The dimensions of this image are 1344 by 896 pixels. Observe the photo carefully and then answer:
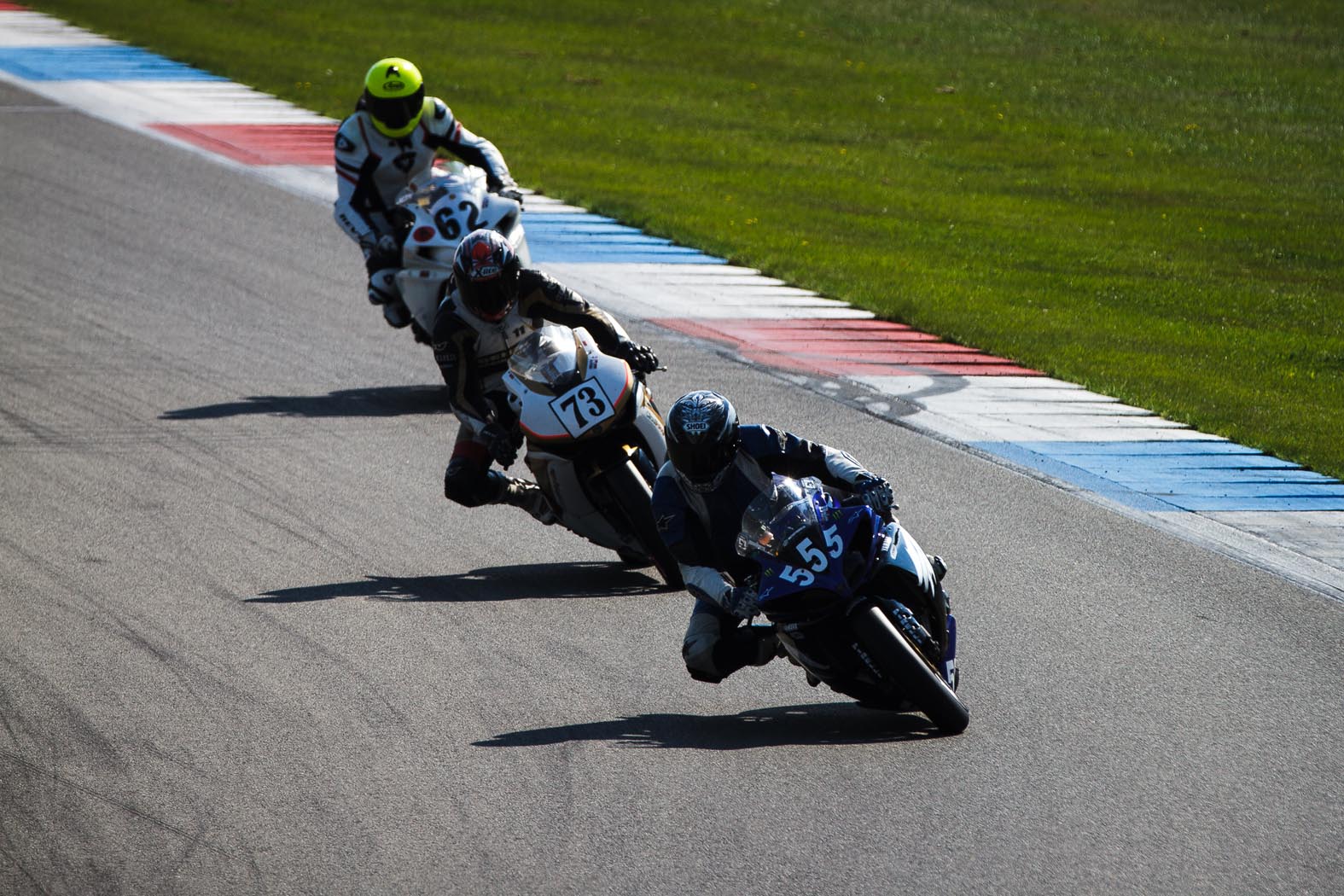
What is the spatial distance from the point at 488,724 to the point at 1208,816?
287cm

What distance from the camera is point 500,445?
30.8 ft

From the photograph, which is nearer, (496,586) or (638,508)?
(638,508)

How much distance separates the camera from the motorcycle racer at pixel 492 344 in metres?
9.66

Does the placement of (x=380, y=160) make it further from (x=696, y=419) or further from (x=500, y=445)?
(x=696, y=419)

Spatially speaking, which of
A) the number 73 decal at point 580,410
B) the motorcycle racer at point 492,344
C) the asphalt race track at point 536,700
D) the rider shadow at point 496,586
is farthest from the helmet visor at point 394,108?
the number 73 decal at point 580,410

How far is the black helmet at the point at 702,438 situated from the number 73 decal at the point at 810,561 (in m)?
0.55

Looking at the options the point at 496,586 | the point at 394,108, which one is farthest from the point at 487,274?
the point at 394,108

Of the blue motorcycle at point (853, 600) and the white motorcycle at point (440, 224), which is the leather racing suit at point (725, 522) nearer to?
the blue motorcycle at point (853, 600)

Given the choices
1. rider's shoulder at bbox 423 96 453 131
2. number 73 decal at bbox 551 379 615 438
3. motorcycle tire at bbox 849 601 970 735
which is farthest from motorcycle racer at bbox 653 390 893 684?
rider's shoulder at bbox 423 96 453 131

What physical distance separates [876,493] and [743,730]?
1.13 meters

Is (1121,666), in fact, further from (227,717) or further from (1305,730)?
(227,717)

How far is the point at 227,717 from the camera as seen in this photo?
7.36 metres

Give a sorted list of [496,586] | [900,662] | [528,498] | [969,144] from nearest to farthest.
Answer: [900,662], [496,586], [528,498], [969,144]

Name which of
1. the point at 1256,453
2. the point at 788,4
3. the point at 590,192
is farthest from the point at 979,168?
the point at 788,4
